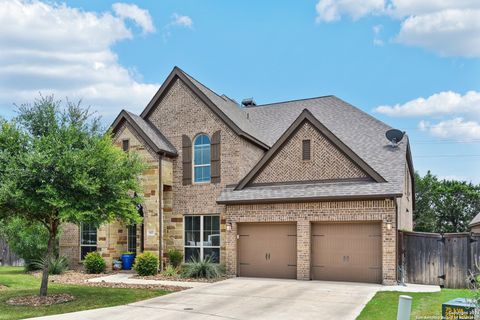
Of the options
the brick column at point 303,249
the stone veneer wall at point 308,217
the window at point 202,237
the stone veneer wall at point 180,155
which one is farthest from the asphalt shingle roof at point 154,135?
the brick column at point 303,249

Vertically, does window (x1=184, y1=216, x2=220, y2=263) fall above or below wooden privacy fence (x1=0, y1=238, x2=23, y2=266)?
above

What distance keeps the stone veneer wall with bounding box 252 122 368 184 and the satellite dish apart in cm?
303

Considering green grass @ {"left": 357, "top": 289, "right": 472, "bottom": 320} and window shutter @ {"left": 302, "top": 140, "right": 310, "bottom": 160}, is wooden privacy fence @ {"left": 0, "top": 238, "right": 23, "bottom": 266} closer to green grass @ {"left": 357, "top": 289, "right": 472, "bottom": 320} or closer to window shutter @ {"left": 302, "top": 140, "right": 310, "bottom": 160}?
window shutter @ {"left": 302, "top": 140, "right": 310, "bottom": 160}

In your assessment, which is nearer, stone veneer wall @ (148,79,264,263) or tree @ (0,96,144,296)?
tree @ (0,96,144,296)

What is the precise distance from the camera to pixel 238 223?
1950 cm

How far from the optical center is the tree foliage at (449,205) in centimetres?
5144

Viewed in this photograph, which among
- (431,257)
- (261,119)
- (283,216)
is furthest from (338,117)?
(431,257)

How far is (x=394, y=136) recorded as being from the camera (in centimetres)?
1992

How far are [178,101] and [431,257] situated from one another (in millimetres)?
12602

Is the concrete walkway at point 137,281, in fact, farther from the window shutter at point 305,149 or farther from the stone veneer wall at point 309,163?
the window shutter at point 305,149

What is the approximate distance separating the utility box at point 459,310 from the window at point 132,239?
1694 centimetres

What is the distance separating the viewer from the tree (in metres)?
12.9

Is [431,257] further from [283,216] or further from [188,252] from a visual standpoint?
[188,252]

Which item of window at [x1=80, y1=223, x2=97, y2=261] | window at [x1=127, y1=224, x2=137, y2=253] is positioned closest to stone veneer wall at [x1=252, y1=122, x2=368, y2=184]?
window at [x1=127, y1=224, x2=137, y2=253]
